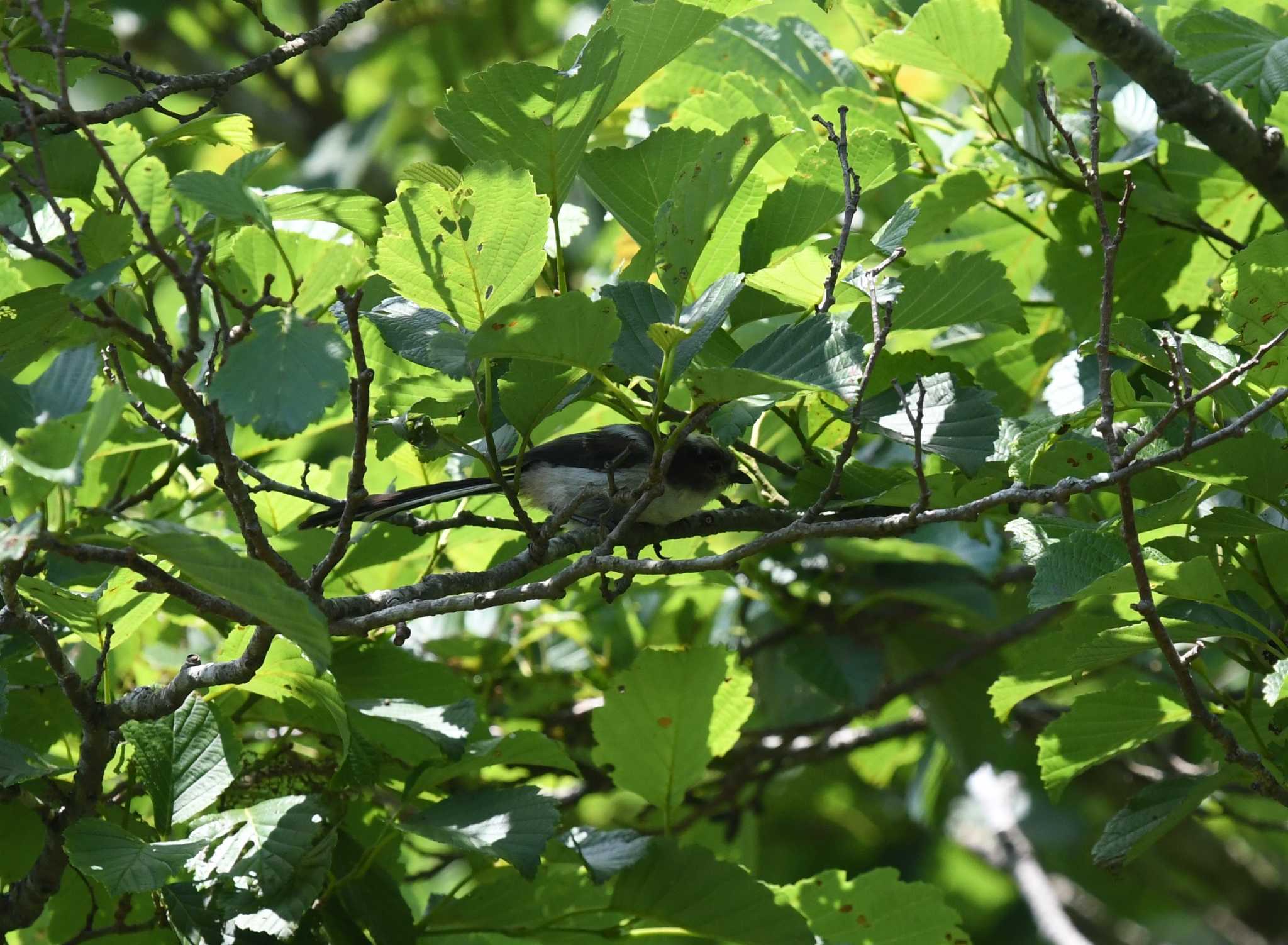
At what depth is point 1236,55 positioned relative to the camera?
102 inches

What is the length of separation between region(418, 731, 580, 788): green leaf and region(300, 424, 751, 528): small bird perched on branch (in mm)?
567

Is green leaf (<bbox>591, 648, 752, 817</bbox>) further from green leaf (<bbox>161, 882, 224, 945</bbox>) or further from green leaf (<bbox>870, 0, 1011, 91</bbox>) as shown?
green leaf (<bbox>870, 0, 1011, 91</bbox>)

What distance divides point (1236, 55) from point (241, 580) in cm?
232

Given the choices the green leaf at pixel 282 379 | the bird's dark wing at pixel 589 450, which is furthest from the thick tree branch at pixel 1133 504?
the bird's dark wing at pixel 589 450

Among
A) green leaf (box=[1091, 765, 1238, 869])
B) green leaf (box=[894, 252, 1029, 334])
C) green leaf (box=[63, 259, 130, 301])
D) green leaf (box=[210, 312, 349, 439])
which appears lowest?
green leaf (box=[1091, 765, 1238, 869])

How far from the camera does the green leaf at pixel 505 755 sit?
8.64 feet

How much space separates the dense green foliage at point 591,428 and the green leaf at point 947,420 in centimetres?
1

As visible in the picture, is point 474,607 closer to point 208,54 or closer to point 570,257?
point 570,257

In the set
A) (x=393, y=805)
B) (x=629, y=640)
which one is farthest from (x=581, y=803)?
(x=393, y=805)

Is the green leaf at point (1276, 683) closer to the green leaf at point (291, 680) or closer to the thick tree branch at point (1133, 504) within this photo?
the thick tree branch at point (1133, 504)

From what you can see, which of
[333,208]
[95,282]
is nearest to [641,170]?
[333,208]

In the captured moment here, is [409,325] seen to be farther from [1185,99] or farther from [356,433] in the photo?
[1185,99]

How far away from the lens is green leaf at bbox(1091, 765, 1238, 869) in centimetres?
245

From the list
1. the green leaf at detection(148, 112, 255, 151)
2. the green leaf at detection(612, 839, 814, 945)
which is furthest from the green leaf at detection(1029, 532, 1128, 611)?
the green leaf at detection(148, 112, 255, 151)
